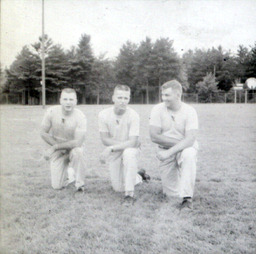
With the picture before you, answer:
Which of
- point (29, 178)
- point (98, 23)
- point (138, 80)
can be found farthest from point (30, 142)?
point (138, 80)

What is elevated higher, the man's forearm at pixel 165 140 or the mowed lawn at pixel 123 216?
the man's forearm at pixel 165 140

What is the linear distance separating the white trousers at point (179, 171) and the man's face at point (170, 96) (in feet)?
1.81

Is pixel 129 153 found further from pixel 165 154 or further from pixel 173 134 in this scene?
pixel 173 134

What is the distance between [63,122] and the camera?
3.93m

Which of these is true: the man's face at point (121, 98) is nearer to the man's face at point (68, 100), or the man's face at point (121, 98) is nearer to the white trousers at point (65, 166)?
the man's face at point (68, 100)

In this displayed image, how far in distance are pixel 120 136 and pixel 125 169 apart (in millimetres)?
437

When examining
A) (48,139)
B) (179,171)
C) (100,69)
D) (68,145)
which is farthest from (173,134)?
(100,69)

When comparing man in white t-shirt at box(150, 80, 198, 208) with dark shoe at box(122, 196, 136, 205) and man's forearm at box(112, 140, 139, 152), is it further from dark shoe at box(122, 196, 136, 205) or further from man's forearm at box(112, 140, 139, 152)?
dark shoe at box(122, 196, 136, 205)

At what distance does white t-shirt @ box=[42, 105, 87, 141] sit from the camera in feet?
12.8

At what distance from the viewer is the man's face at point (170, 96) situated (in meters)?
3.48

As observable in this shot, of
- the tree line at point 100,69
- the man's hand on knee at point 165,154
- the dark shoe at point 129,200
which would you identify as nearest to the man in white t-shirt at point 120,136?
the dark shoe at point 129,200

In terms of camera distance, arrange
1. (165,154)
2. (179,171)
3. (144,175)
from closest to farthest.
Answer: (165,154)
(179,171)
(144,175)

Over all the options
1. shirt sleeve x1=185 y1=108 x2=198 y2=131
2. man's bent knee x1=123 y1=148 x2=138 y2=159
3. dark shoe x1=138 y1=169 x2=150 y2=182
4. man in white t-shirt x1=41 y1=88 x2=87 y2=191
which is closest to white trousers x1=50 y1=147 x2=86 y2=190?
man in white t-shirt x1=41 y1=88 x2=87 y2=191

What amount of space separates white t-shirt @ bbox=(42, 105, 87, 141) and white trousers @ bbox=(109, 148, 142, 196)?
22.6 inches
